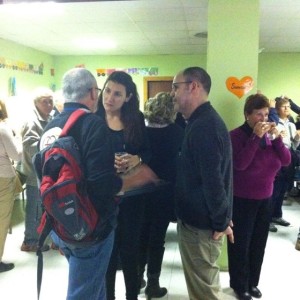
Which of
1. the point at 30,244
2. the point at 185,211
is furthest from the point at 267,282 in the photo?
the point at 30,244

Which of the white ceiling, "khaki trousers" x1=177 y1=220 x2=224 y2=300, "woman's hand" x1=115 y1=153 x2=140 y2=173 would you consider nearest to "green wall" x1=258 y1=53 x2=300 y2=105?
the white ceiling

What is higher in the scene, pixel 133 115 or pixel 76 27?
pixel 76 27

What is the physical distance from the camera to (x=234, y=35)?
2539 millimetres

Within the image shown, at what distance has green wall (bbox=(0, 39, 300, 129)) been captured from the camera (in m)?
6.18

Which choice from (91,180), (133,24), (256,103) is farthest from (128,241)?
(133,24)

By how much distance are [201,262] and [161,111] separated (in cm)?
100

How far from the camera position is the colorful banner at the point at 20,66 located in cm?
549

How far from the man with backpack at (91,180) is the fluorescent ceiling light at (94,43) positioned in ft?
14.6

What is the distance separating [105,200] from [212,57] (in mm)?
1598

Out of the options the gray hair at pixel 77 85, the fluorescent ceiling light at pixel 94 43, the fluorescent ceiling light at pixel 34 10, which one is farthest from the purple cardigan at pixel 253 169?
the fluorescent ceiling light at pixel 94 43

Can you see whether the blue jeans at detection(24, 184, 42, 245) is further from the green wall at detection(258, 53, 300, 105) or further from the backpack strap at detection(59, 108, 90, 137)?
the green wall at detection(258, 53, 300, 105)

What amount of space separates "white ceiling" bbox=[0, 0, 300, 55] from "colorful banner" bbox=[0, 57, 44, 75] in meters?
0.35

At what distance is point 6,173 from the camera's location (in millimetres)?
2719

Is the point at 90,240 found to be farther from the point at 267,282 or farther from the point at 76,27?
the point at 76,27
